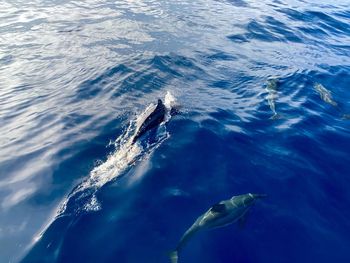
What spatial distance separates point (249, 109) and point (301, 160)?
9.65 ft

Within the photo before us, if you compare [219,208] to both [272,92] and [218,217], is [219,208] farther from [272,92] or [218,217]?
[272,92]

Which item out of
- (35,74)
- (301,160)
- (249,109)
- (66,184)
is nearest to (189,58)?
(249,109)

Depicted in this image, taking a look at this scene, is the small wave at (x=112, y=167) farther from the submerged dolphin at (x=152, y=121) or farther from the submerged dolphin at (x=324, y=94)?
the submerged dolphin at (x=324, y=94)

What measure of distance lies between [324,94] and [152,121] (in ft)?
22.1

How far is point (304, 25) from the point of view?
73.2ft

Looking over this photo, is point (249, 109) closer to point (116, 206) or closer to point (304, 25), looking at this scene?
point (116, 206)

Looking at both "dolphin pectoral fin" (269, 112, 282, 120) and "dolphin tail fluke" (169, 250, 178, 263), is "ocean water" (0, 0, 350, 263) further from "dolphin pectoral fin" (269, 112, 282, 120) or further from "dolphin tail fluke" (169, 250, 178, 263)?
"dolphin tail fluke" (169, 250, 178, 263)

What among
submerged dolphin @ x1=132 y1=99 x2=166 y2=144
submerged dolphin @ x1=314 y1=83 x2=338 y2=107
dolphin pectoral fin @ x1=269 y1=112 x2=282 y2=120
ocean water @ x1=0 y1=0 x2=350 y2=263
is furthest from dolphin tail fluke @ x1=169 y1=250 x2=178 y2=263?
submerged dolphin @ x1=314 y1=83 x2=338 y2=107

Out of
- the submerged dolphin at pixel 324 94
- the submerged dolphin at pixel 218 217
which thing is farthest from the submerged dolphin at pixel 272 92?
the submerged dolphin at pixel 218 217

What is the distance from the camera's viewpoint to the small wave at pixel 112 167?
324 inches

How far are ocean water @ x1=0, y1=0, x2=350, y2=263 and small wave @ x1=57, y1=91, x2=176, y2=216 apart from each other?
0.04 metres

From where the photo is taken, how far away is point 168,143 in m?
10.2

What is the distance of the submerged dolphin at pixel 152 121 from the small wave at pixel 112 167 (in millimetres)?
112

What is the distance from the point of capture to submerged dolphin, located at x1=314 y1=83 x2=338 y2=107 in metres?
12.9
